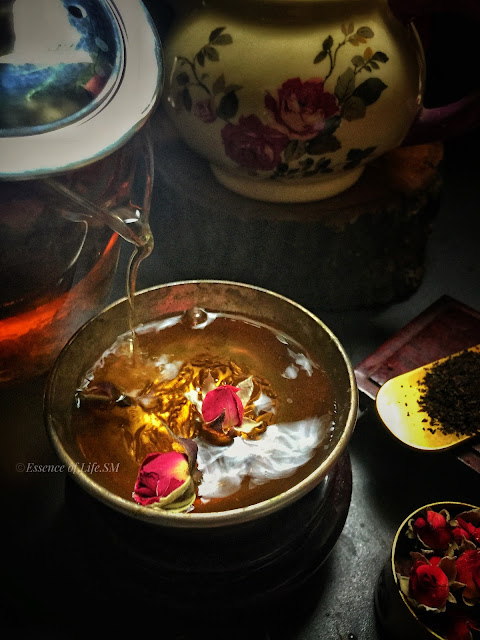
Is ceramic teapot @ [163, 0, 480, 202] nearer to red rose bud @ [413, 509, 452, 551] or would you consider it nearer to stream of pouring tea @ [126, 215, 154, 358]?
stream of pouring tea @ [126, 215, 154, 358]

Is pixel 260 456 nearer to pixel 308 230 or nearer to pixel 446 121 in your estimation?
pixel 308 230

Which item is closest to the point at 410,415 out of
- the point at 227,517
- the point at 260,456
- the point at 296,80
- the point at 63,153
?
the point at 260,456

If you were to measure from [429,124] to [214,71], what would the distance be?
0.39m

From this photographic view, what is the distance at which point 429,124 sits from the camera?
1076 mm

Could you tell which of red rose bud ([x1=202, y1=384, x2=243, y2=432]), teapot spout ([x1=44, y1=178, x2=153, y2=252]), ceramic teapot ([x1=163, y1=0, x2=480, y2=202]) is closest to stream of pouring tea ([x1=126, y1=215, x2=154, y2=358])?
teapot spout ([x1=44, y1=178, x2=153, y2=252])

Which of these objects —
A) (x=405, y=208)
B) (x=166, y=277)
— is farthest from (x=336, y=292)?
(x=166, y=277)

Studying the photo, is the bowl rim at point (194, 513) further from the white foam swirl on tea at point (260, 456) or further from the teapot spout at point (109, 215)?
the teapot spout at point (109, 215)

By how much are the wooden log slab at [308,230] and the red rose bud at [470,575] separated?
0.60 metres

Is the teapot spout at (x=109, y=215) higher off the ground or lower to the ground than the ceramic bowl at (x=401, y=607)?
higher

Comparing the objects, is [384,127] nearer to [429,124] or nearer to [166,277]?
[429,124]

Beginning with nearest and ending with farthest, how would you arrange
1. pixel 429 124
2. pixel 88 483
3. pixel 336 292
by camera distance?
pixel 88 483
pixel 429 124
pixel 336 292

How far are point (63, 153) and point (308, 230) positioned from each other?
654mm

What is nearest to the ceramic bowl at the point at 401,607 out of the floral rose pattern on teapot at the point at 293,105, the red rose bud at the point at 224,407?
the red rose bud at the point at 224,407

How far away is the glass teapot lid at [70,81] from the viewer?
21.5 inches
